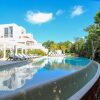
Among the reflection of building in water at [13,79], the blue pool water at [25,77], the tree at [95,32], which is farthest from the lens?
the tree at [95,32]

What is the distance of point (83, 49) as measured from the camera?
160ft

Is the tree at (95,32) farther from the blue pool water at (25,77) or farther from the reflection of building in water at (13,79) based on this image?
the reflection of building in water at (13,79)

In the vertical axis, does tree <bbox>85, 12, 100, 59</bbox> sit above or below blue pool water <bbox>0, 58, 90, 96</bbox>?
above

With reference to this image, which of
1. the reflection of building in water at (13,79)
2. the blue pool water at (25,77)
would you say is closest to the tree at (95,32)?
the blue pool water at (25,77)

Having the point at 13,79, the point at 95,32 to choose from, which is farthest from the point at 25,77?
the point at 95,32

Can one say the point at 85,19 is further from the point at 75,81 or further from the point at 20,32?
the point at 75,81

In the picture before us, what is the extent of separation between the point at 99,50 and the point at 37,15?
3197 cm

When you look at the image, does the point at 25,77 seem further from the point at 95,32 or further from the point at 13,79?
the point at 95,32

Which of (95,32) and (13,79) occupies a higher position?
(95,32)

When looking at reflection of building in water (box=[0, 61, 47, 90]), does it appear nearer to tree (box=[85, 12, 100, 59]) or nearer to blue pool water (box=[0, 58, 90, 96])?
blue pool water (box=[0, 58, 90, 96])

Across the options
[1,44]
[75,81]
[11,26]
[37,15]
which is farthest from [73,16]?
[75,81]

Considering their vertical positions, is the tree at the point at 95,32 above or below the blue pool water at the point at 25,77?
above

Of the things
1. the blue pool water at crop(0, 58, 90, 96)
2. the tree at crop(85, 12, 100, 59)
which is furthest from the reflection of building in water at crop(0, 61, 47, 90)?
the tree at crop(85, 12, 100, 59)

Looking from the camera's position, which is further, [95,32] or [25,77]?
[95,32]
